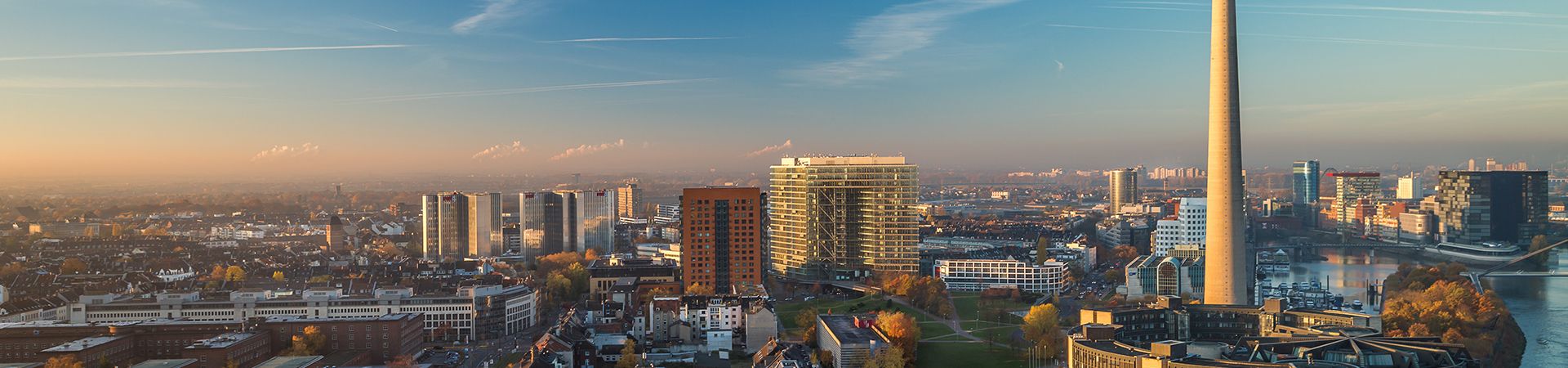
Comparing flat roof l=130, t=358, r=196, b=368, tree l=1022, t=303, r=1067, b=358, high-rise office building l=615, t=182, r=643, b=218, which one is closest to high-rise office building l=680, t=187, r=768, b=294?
tree l=1022, t=303, r=1067, b=358

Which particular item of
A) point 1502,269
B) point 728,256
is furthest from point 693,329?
point 1502,269

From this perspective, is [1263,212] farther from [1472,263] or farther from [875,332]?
[875,332]

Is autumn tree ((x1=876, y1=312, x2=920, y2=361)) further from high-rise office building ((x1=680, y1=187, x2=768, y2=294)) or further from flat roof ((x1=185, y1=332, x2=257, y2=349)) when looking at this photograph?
flat roof ((x1=185, y1=332, x2=257, y2=349))

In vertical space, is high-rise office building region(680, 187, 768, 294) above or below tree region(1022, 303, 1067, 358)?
above

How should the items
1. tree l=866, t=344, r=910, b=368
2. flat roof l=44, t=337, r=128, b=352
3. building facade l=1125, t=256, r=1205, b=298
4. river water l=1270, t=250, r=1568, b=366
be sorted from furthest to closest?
building facade l=1125, t=256, r=1205, b=298 < river water l=1270, t=250, r=1568, b=366 < flat roof l=44, t=337, r=128, b=352 < tree l=866, t=344, r=910, b=368

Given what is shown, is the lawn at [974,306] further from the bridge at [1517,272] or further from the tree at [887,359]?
the bridge at [1517,272]

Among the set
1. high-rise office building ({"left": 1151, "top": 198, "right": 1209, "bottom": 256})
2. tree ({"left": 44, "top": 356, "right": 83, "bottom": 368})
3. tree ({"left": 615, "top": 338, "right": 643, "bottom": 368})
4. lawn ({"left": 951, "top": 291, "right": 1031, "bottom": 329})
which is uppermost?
high-rise office building ({"left": 1151, "top": 198, "right": 1209, "bottom": 256})
